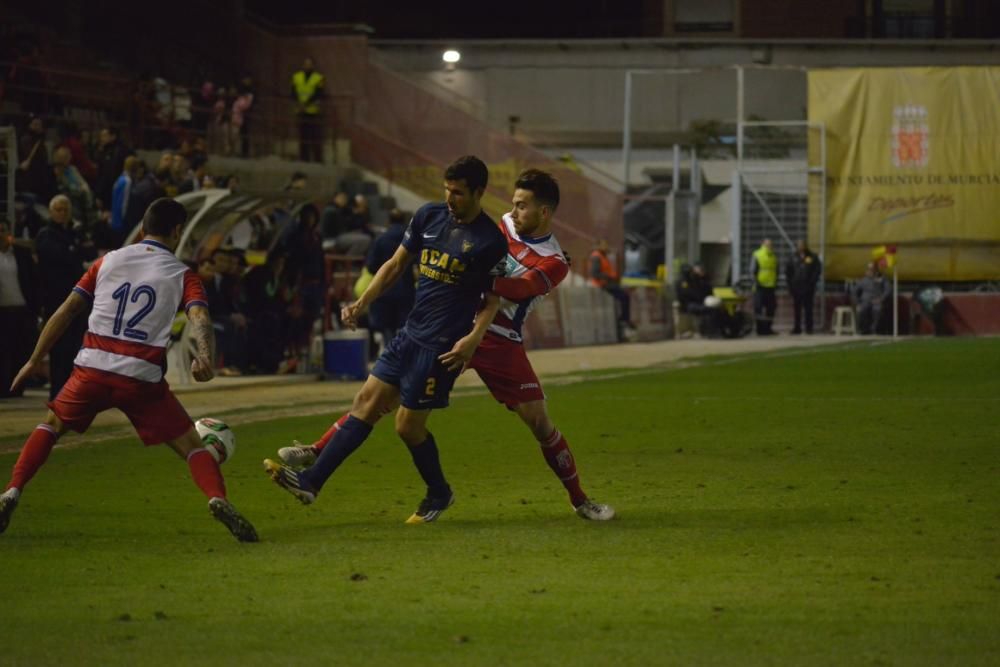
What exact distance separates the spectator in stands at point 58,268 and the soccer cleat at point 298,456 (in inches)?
333

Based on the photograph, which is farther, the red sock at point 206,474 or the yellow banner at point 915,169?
the yellow banner at point 915,169

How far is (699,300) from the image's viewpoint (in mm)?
37406

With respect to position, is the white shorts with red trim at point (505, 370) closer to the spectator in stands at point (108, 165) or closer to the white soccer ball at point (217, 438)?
the white soccer ball at point (217, 438)

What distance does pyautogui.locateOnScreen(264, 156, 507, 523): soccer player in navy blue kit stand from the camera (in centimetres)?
951

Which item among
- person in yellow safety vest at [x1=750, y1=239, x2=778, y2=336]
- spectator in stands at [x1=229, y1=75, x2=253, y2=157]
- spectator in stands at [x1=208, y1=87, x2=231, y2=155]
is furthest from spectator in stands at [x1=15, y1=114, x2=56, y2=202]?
person in yellow safety vest at [x1=750, y1=239, x2=778, y2=336]

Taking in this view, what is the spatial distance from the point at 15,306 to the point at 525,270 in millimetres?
10838

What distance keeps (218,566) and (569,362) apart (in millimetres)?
19036

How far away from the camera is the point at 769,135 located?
4369cm

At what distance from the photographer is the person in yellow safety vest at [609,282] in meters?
34.1

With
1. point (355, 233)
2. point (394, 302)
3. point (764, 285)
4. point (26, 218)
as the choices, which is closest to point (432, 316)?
point (394, 302)

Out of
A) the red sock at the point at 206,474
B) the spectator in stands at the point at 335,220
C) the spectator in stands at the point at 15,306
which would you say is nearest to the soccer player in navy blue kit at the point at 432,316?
the red sock at the point at 206,474

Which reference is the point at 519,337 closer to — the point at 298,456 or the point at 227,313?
the point at 298,456

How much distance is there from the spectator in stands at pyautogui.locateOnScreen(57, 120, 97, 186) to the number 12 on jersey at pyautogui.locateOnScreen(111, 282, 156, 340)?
54.5 ft

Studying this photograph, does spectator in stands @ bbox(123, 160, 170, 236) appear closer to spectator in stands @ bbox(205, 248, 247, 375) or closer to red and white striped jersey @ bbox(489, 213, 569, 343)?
spectator in stands @ bbox(205, 248, 247, 375)
